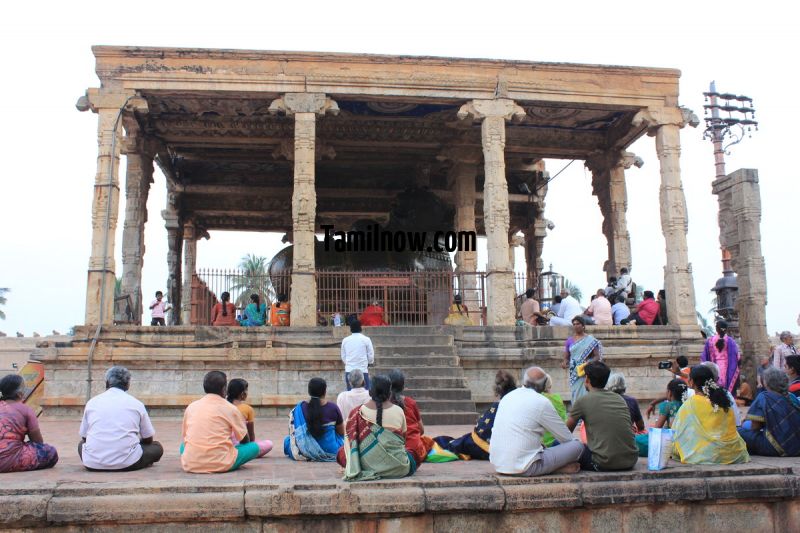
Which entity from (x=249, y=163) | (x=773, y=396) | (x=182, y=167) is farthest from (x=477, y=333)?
(x=182, y=167)

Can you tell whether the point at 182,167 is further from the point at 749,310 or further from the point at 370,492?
the point at 370,492

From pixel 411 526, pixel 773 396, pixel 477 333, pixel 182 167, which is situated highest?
pixel 182 167

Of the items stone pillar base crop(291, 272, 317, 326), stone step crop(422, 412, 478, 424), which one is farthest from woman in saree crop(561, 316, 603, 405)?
stone pillar base crop(291, 272, 317, 326)

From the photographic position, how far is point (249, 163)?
1802 cm

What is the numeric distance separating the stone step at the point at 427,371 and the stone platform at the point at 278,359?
2cm

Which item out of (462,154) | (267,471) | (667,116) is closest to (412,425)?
(267,471)

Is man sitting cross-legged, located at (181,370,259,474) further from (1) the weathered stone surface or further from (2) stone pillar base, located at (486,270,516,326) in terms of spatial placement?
(2) stone pillar base, located at (486,270,516,326)

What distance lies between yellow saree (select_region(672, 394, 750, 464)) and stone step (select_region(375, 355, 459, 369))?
589 cm

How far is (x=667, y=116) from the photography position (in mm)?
13336

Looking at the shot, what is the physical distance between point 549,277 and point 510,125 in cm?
380

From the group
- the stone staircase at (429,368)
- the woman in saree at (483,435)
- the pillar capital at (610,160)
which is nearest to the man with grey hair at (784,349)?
the stone staircase at (429,368)

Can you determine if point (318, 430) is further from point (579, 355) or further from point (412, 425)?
point (579, 355)

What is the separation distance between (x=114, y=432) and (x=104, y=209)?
7.73m

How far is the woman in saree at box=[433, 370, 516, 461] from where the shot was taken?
18.2 ft
